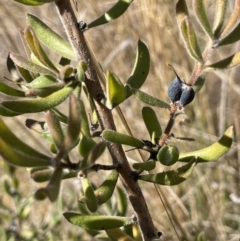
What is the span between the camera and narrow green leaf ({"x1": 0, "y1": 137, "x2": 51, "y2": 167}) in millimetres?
402

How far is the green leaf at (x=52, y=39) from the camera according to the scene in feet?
2.13

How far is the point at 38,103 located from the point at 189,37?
21 cm

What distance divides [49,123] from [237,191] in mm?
1792

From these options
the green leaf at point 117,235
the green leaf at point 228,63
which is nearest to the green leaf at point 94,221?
the green leaf at point 117,235

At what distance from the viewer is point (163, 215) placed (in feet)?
6.81

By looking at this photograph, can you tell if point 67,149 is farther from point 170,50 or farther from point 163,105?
point 170,50

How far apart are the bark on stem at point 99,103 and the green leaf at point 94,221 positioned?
0.11 ft

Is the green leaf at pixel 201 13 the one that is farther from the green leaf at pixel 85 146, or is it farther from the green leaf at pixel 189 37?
the green leaf at pixel 85 146

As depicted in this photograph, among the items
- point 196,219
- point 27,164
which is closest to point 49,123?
point 27,164

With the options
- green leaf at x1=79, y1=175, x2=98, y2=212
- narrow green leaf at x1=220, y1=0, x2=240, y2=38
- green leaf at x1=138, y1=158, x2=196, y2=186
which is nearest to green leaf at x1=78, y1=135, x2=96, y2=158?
green leaf at x1=79, y1=175, x2=98, y2=212

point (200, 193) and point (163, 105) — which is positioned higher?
point (163, 105)

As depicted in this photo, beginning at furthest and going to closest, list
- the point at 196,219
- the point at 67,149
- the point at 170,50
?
the point at 170,50, the point at 196,219, the point at 67,149

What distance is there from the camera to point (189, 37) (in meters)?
0.60

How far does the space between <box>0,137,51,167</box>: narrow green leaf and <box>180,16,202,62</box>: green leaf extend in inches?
10.8
